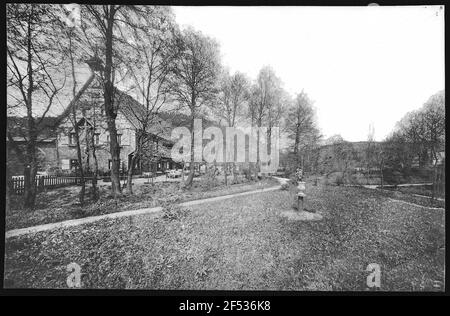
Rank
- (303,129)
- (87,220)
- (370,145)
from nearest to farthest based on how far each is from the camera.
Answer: (87,220) < (370,145) < (303,129)

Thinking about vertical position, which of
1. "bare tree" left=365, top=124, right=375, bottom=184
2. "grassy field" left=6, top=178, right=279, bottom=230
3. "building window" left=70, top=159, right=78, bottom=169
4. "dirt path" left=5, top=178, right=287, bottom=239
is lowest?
"dirt path" left=5, top=178, right=287, bottom=239

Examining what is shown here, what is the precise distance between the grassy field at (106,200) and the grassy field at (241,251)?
240mm

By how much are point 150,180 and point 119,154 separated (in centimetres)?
77

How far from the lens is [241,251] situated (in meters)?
2.69

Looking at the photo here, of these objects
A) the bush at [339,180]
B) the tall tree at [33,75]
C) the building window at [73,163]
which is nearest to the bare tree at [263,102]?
the bush at [339,180]

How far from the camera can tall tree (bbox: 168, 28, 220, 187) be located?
295cm

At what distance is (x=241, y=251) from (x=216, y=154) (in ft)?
5.83

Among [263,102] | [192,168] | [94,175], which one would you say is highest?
[263,102]

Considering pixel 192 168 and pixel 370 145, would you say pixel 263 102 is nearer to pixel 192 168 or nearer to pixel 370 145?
pixel 192 168

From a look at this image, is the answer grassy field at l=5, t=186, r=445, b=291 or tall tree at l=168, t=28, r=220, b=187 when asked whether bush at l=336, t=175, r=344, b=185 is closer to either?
grassy field at l=5, t=186, r=445, b=291

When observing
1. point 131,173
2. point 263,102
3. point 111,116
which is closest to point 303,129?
point 263,102

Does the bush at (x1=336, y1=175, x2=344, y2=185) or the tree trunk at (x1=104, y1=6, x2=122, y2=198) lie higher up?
the tree trunk at (x1=104, y1=6, x2=122, y2=198)

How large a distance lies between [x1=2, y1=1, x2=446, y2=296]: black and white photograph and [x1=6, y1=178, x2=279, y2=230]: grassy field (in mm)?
A: 23

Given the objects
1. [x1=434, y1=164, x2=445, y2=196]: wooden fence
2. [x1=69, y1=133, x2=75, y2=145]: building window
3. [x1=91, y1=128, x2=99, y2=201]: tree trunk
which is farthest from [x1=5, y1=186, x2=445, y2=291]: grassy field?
[x1=69, y1=133, x2=75, y2=145]: building window
